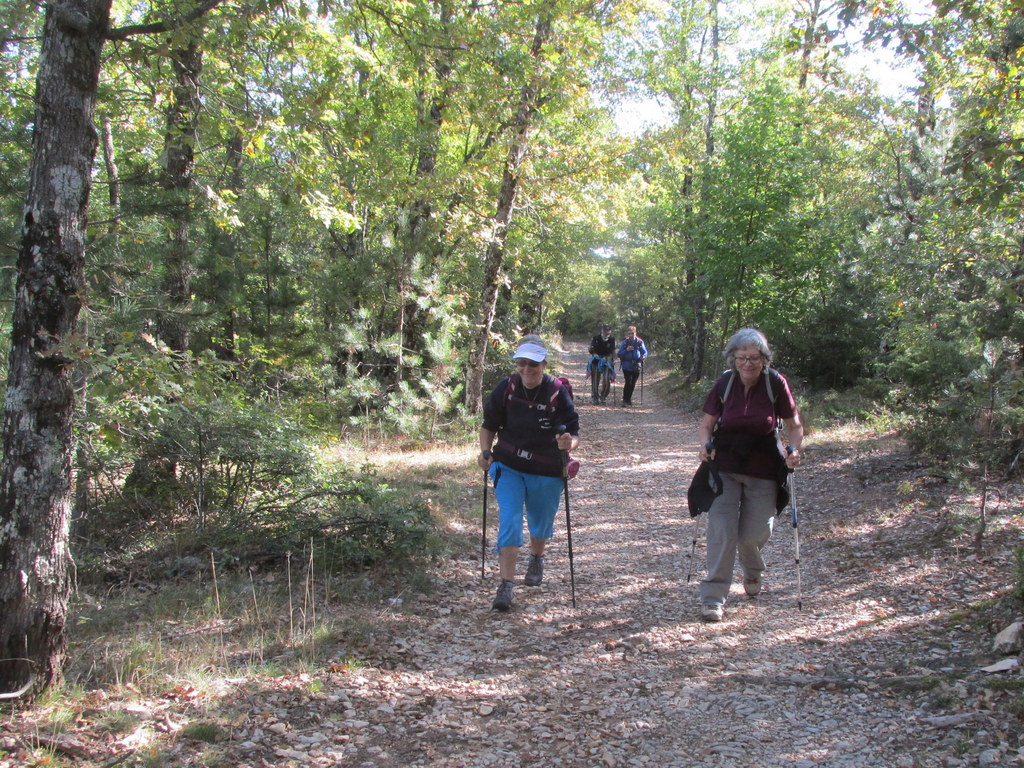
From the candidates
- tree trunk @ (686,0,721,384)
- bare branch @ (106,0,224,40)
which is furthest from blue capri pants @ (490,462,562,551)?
tree trunk @ (686,0,721,384)

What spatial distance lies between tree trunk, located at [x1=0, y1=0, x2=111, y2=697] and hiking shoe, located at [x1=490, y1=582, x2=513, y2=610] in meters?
3.01

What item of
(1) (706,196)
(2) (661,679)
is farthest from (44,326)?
(1) (706,196)

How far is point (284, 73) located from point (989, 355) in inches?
268

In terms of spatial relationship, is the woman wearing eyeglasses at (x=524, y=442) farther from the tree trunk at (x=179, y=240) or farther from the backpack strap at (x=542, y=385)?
the tree trunk at (x=179, y=240)

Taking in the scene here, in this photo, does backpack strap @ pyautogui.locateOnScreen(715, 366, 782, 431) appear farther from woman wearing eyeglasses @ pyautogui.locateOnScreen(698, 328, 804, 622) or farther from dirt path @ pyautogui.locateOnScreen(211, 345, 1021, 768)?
dirt path @ pyautogui.locateOnScreen(211, 345, 1021, 768)

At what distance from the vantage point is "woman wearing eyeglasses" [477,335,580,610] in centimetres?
553

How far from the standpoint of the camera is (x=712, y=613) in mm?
5234

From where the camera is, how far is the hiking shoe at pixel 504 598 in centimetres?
557

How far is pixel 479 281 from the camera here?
56.1 ft

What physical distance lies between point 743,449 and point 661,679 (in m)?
1.74

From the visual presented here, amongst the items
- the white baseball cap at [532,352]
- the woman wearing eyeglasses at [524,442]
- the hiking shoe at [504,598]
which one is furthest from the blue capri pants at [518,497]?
the white baseball cap at [532,352]

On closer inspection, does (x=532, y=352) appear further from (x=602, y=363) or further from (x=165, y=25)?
(x=602, y=363)

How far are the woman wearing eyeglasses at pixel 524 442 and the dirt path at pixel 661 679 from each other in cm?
66

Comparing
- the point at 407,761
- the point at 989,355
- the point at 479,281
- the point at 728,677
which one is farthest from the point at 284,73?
the point at 479,281
